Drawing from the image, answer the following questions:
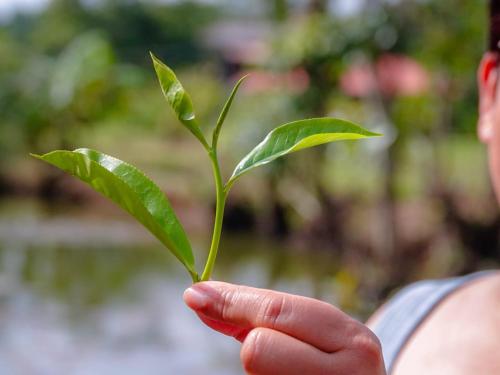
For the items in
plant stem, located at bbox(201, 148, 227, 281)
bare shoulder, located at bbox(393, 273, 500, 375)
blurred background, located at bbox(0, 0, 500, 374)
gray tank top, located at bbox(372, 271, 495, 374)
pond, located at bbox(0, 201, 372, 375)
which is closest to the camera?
plant stem, located at bbox(201, 148, 227, 281)

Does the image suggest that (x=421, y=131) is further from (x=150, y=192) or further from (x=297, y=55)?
(x=150, y=192)

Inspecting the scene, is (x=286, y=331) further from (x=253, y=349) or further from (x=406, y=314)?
(x=406, y=314)

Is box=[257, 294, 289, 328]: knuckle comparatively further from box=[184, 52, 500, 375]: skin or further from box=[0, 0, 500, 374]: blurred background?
box=[0, 0, 500, 374]: blurred background

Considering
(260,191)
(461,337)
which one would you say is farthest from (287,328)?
(260,191)

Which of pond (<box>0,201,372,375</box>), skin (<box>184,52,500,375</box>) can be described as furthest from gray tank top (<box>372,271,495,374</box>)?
pond (<box>0,201,372,375</box>)

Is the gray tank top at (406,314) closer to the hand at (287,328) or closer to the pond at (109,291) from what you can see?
the hand at (287,328)

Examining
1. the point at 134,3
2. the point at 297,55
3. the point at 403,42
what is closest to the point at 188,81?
the point at 134,3
